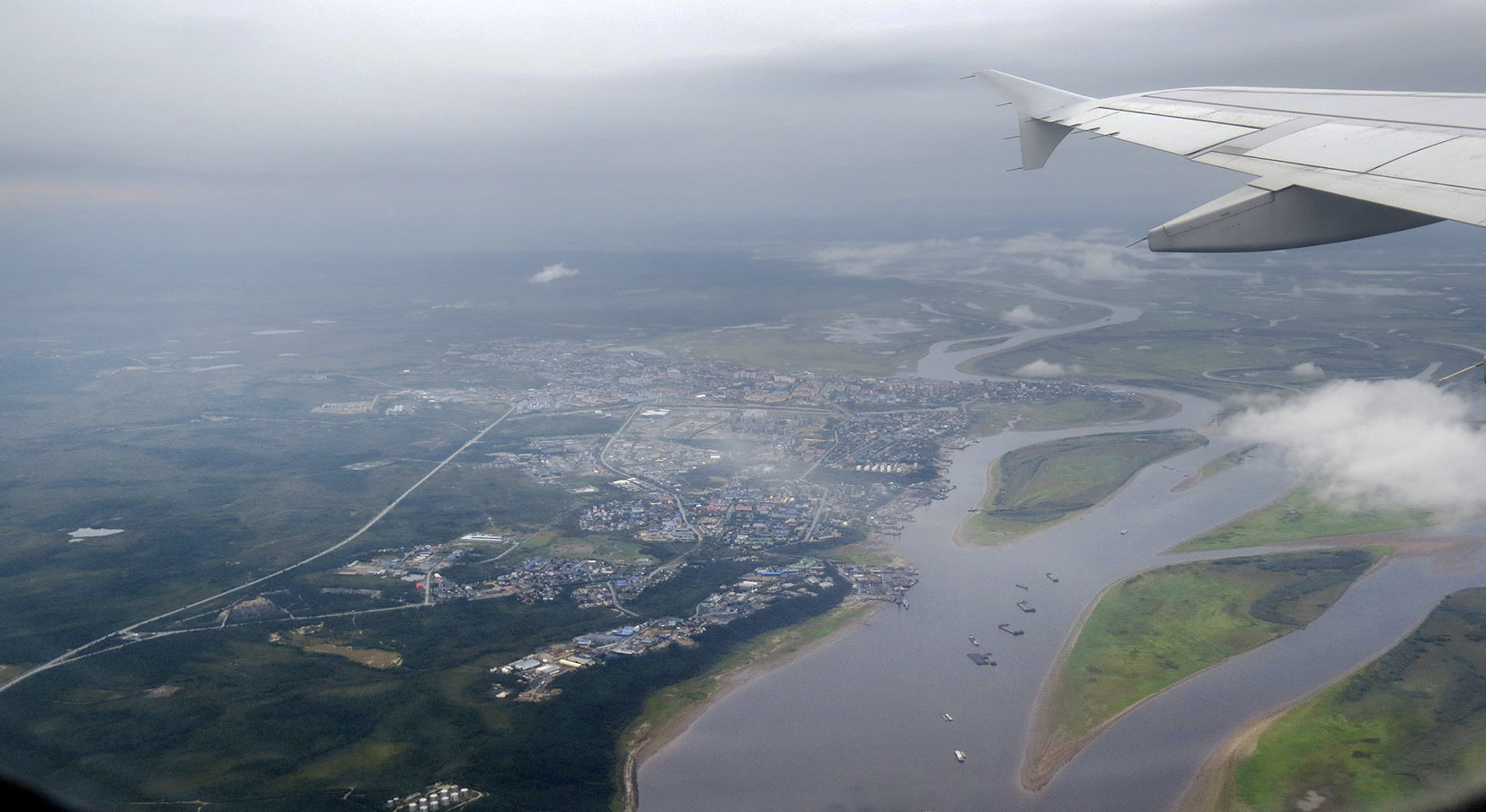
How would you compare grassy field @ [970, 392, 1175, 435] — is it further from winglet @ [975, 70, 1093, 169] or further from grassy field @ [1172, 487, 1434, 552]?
winglet @ [975, 70, 1093, 169]

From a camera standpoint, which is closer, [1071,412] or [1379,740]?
[1379,740]

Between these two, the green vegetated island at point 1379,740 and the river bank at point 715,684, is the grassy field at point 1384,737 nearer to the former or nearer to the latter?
the green vegetated island at point 1379,740

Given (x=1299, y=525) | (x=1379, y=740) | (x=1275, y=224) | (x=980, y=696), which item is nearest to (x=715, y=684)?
(x=980, y=696)

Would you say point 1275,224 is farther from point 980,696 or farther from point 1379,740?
point 980,696

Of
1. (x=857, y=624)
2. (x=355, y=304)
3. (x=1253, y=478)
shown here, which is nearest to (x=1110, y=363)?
(x=1253, y=478)

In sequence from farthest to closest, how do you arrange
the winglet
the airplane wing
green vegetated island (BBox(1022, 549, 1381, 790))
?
green vegetated island (BBox(1022, 549, 1381, 790)), the winglet, the airplane wing

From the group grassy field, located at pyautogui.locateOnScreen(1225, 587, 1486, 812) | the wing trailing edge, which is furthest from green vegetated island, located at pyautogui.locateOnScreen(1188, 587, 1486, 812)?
the wing trailing edge
